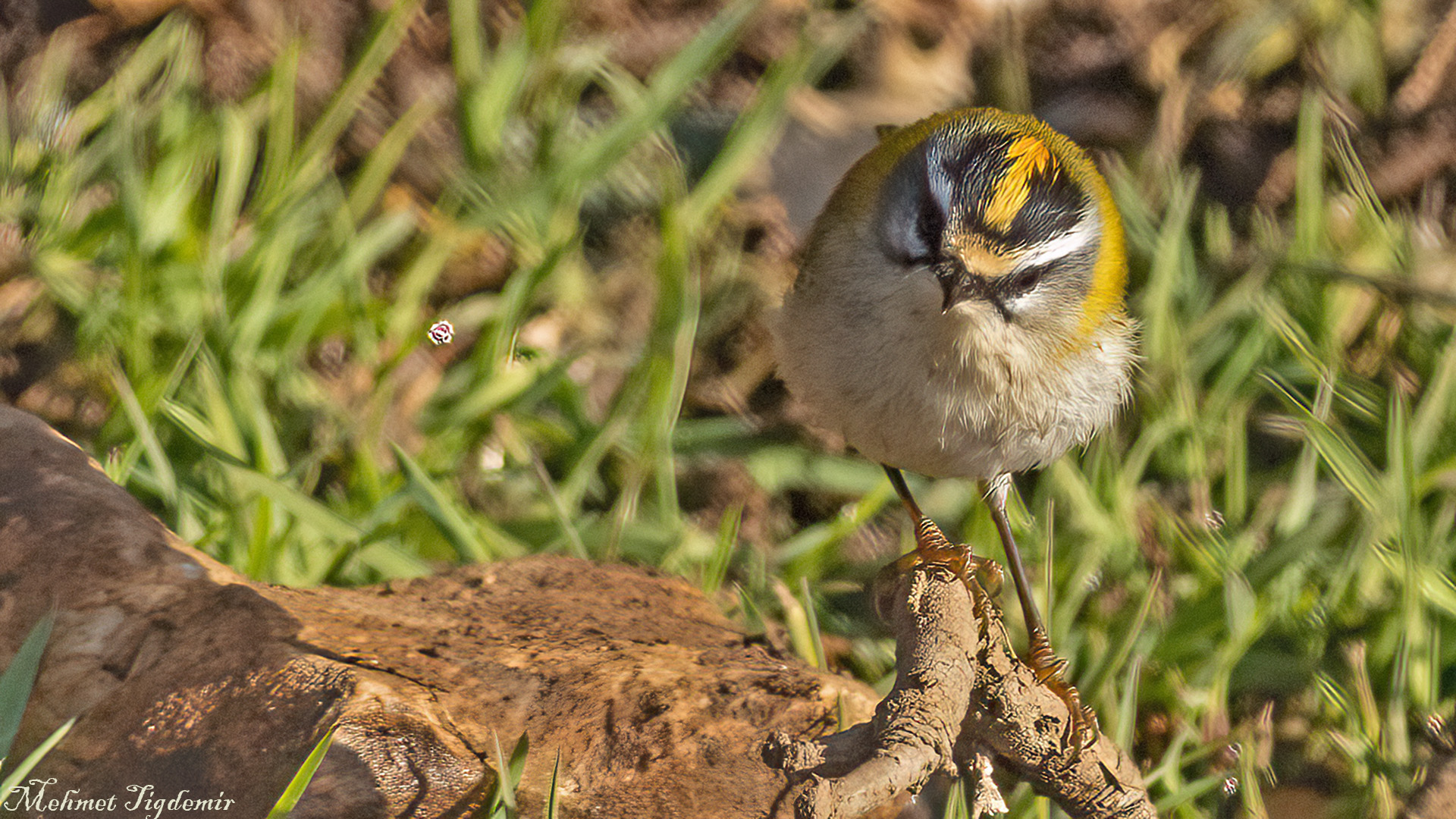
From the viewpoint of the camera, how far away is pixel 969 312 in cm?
193

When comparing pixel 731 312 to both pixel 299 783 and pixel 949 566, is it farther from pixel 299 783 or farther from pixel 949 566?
pixel 299 783

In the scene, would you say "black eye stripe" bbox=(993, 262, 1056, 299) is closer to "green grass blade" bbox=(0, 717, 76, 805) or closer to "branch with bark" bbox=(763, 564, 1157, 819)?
"branch with bark" bbox=(763, 564, 1157, 819)

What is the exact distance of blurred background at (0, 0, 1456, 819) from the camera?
2615mm

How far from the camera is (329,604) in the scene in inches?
73.4

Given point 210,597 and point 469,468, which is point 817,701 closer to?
point 210,597

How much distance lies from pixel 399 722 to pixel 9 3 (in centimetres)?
272

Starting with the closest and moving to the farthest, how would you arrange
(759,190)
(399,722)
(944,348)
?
(399,722) < (944,348) < (759,190)

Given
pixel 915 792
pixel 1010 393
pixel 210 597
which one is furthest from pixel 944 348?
pixel 210 597

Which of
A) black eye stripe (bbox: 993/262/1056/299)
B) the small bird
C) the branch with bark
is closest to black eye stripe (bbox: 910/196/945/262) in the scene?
the small bird

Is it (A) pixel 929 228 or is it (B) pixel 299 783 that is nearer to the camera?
(B) pixel 299 783

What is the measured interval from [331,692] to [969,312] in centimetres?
107

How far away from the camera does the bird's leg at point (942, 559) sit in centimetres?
218

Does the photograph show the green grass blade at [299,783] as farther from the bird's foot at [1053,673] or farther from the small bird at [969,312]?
the bird's foot at [1053,673]

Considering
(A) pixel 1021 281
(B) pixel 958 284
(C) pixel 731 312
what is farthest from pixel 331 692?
(C) pixel 731 312
